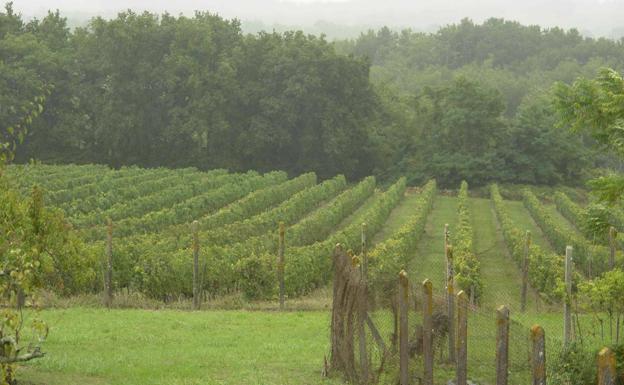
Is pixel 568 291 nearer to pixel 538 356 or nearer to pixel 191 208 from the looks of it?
pixel 538 356

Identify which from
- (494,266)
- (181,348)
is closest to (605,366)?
(181,348)

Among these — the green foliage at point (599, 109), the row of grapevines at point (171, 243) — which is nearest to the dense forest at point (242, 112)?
the row of grapevines at point (171, 243)

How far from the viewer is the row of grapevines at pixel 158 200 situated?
3058 cm

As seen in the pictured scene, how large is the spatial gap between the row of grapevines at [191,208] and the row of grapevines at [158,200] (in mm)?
764

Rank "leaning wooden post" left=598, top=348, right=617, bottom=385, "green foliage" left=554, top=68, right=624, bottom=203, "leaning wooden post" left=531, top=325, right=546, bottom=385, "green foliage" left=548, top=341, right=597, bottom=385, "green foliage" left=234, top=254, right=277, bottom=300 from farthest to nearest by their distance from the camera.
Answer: "green foliage" left=234, top=254, right=277, bottom=300 < "green foliage" left=554, top=68, right=624, bottom=203 < "green foliage" left=548, top=341, right=597, bottom=385 < "leaning wooden post" left=531, top=325, right=546, bottom=385 < "leaning wooden post" left=598, top=348, right=617, bottom=385

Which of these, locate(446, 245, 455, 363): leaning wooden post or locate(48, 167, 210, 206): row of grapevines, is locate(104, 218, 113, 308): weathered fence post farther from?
locate(48, 167, 210, 206): row of grapevines

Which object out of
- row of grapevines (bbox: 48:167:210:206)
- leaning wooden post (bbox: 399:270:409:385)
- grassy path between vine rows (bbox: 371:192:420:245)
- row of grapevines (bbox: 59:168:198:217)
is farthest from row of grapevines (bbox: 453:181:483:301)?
row of grapevines (bbox: 48:167:210:206)

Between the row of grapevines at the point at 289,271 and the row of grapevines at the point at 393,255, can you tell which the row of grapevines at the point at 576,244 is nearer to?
the row of grapevines at the point at 393,255

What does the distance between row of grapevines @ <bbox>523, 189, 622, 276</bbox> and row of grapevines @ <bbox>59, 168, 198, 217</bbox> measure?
18332 millimetres

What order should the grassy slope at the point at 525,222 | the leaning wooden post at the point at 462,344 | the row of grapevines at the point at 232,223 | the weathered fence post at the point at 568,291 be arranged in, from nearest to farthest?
the leaning wooden post at the point at 462,344 < the weathered fence post at the point at 568,291 < the row of grapevines at the point at 232,223 < the grassy slope at the point at 525,222

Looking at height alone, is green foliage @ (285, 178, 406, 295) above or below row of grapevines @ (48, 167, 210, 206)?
below

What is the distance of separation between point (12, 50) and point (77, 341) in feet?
175

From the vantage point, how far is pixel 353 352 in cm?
1105

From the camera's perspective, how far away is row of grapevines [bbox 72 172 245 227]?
1204 inches
